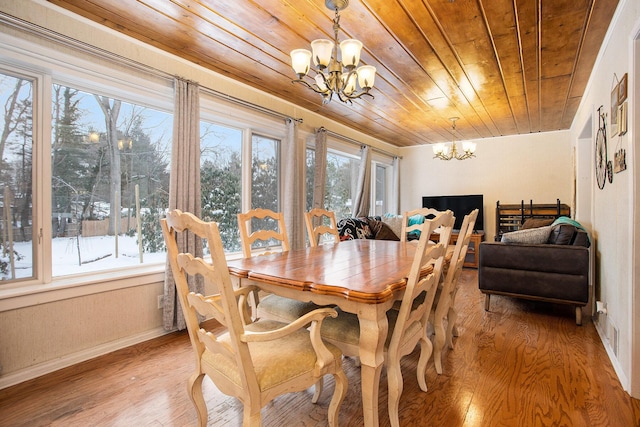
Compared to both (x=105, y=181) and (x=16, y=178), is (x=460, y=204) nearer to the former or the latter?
(x=105, y=181)

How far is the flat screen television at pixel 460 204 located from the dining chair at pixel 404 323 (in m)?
4.59

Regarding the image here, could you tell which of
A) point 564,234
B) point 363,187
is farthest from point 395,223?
point 564,234

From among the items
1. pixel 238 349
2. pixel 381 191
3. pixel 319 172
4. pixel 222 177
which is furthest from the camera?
pixel 381 191

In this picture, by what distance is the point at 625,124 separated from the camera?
6.03 ft

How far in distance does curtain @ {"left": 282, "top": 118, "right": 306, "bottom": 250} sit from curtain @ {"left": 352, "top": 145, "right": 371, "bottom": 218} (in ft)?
4.82

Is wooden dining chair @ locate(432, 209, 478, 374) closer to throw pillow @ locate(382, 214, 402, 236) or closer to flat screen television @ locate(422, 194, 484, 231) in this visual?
throw pillow @ locate(382, 214, 402, 236)

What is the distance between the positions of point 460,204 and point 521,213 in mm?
984

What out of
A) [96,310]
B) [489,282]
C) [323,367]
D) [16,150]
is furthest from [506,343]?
[16,150]

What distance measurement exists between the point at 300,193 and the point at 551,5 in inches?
111

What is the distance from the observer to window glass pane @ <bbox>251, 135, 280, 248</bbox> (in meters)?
3.59

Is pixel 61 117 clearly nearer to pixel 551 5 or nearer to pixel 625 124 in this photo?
pixel 551 5

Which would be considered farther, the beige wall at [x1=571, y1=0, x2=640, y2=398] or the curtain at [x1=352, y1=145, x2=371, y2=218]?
the curtain at [x1=352, y1=145, x2=371, y2=218]

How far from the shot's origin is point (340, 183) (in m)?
5.09


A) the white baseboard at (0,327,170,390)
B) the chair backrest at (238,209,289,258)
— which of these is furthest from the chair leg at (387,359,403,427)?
the white baseboard at (0,327,170,390)
